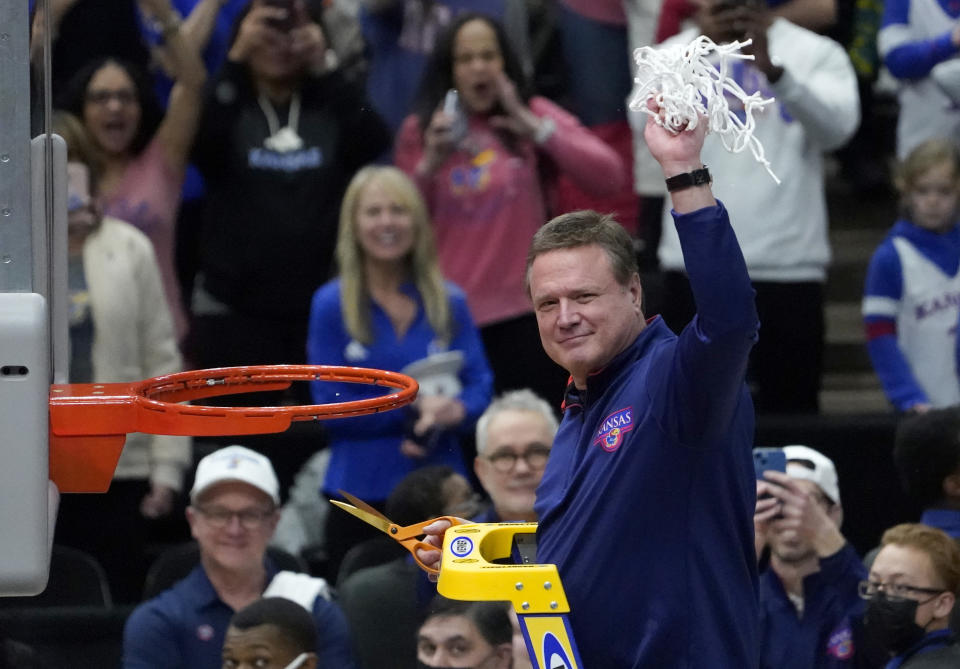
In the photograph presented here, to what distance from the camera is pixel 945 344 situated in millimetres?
6465

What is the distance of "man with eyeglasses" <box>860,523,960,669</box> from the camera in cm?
461

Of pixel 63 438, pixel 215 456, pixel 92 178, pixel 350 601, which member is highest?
pixel 92 178

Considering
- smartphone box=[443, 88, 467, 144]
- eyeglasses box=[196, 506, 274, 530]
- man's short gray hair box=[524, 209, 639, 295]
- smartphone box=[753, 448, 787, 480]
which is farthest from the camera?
smartphone box=[443, 88, 467, 144]

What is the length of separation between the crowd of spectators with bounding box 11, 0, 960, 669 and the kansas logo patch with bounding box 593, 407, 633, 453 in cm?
212

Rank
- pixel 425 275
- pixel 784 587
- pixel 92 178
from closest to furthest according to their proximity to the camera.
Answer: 1. pixel 784 587
2. pixel 425 275
3. pixel 92 178

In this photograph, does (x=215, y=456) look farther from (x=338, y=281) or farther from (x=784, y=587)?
(x=784, y=587)

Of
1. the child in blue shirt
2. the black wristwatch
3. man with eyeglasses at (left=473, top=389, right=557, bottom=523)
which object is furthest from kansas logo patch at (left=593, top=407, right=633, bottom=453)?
the child in blue shirt

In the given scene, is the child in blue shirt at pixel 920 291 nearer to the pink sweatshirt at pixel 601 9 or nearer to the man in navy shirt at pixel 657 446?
the pink sweatshirt at pixel 601 9

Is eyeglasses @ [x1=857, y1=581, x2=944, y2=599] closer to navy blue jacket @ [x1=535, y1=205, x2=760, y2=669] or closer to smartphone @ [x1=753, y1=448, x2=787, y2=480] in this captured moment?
smartphone @ [x1=753, y1=448, x2=787, y2=480]

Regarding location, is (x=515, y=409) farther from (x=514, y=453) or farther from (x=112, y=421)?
(x=112, y=421)

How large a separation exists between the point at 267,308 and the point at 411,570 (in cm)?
165

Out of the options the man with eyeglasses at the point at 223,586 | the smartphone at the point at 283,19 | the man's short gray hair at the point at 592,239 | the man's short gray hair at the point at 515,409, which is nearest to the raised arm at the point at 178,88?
the smartphone at the point at 283,19

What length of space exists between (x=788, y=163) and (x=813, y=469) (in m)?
1.63

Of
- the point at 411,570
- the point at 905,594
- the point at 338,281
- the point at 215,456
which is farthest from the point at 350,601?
the point at 905,594
